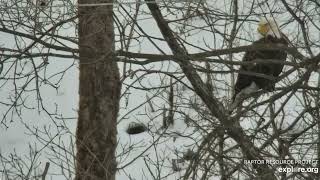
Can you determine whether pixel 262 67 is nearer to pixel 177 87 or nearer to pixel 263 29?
pixel 263 29

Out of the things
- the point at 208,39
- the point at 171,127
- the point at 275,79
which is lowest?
the point at 275,79

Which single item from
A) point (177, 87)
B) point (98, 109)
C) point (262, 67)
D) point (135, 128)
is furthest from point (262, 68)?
point (135, 128)

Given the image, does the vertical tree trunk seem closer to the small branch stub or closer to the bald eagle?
the bald eagle

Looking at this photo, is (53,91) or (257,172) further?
(53,91)

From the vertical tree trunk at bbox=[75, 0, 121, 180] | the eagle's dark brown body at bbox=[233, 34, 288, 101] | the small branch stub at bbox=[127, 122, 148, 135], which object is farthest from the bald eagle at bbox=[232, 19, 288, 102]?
the small branch stub at bbox=[127, 122, 148, 135]

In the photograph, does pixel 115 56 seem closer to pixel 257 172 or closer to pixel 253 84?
pixel 257 172

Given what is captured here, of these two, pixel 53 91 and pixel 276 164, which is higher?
pixel 53 91

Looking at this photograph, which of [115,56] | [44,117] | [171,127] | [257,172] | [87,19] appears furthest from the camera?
[44,117]

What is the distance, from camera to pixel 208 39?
27.5 feet

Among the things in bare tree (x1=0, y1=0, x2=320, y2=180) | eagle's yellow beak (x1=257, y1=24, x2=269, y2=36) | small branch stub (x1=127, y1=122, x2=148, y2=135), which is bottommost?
bare tree (x1=0, y1=0, x2=320, y2=180)

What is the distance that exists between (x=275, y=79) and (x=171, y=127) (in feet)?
14.0

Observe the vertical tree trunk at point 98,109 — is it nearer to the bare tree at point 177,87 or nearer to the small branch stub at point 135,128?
the bare tree at point 177,87

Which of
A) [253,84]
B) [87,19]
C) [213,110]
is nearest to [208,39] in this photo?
[253,84]

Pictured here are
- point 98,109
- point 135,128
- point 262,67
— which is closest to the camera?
point 262,67
